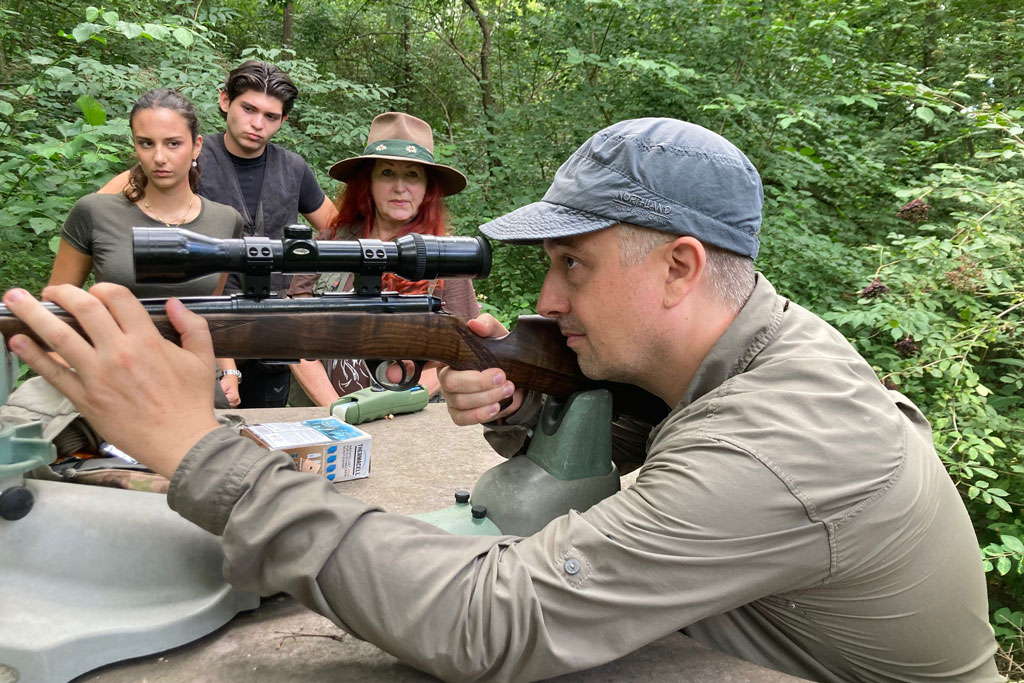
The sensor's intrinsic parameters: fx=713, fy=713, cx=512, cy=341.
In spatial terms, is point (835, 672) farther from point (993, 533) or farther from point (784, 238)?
point (784, 238)

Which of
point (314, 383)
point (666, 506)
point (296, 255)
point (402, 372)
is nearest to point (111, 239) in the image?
point (314, 383)

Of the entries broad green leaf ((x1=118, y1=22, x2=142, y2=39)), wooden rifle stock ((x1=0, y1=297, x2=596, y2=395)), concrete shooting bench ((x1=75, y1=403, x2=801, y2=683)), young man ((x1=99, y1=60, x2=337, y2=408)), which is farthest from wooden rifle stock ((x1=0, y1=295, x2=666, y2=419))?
broad green leaf ((x1=118, y1=22, x2=142, y2=39))

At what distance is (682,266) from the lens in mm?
1454

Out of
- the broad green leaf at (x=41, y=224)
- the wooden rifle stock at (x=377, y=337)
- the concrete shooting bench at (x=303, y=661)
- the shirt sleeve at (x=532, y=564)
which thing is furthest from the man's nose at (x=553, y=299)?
the broad green leaf at (x=41, y=224)

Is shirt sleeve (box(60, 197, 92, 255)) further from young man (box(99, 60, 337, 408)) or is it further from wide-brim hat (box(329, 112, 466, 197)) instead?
wide-brim hat (box(329, 112, 466, 197))

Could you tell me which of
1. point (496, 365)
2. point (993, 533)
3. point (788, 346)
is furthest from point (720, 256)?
point (993, 533)

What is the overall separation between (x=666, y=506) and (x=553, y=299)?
2.07 feet

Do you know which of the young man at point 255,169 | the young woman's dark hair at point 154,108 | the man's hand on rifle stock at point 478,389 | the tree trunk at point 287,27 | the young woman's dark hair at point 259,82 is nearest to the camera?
the man's hand on rifle stock at point 478,389

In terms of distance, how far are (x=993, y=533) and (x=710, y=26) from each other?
4.22m

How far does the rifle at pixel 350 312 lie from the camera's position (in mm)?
1319

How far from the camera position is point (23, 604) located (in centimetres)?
125

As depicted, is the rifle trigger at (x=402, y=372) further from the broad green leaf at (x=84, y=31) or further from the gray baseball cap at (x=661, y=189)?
the broad green leaf at (x=84, y=31)

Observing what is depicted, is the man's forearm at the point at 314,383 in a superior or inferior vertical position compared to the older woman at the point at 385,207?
inferior

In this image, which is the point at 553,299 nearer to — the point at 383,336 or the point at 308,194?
the point at 383,336
